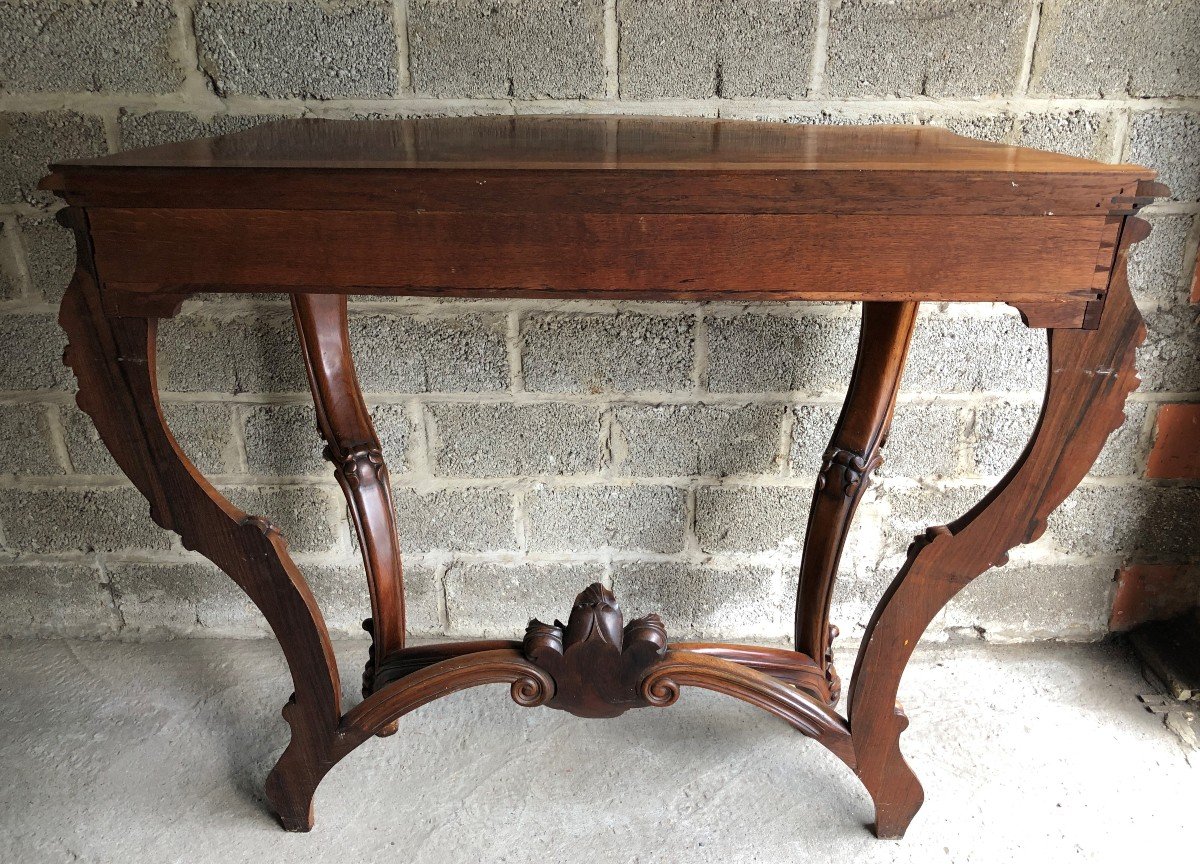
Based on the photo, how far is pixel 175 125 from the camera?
136cm

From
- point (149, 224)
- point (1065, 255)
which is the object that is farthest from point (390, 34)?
point (1065, 255)

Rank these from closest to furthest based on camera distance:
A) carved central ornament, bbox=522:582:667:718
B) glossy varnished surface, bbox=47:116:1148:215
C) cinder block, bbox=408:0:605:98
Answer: glossy varnished surface, bbox=47:116:1148:215, carved central ornament, bbox=522:582:667:718, cinder block, bbox=408:0:605:98

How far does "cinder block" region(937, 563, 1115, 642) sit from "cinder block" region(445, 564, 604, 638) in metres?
0.69

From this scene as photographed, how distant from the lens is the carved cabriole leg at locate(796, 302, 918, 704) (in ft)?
4.05

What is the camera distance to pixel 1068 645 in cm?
167

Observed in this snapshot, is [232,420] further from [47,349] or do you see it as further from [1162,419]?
[1162,419]

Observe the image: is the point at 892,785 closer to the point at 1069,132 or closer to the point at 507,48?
the point at 1069,132

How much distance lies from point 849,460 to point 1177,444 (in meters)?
0.66

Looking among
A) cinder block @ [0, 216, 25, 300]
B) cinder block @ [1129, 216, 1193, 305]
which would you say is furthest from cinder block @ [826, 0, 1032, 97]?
cinder block @ [0, 216, 25, 300]

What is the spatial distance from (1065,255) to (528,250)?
0.52m

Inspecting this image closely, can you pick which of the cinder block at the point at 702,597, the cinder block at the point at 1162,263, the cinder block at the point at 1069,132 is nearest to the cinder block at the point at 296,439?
the cinder block at the point at 702,597

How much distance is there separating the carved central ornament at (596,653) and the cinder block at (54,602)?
3.37 feet

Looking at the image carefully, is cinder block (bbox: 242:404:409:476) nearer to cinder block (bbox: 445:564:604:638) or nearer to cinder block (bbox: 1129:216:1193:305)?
cinder block (bbox: 445:564:604:638)

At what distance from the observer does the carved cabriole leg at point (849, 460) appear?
1234 mm
